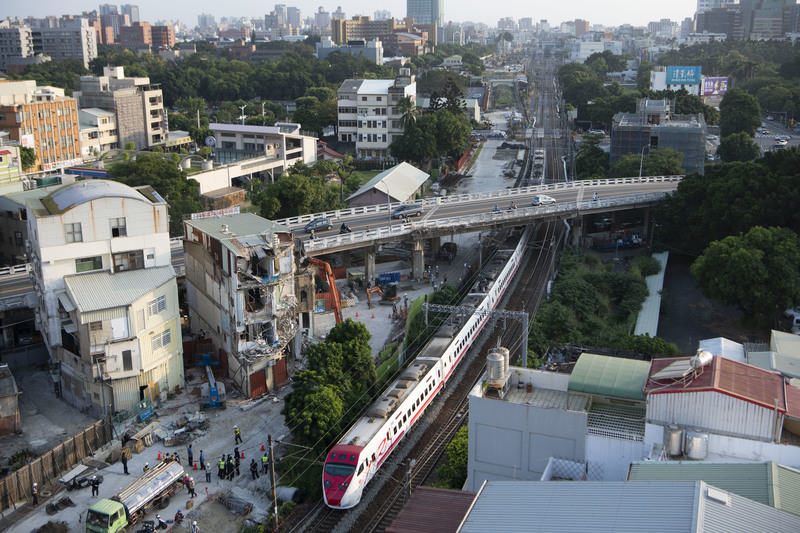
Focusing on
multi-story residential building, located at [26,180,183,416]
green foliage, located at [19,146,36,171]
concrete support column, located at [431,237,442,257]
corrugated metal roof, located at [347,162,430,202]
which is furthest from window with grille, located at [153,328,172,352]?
green foliage, located at [19,146,36,171]

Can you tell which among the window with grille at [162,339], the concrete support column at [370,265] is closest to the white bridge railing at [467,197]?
the concrete support column at [370,265]

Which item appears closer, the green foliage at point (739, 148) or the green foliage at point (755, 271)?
the green foliage at point (755, 271)

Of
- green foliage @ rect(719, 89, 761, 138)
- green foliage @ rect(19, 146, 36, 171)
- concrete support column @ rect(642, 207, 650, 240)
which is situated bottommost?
concrete support column @ rect(642, 207, 650, 240)

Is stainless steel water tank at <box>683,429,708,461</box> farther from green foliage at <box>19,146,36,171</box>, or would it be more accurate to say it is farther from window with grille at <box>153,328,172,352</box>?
green foliage at <box>19,146,36,171</box>

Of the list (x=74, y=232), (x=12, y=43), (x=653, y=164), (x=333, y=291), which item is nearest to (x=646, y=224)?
(x=653, y=164)

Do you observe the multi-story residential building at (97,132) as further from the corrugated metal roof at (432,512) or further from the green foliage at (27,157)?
the corrugated metal roof at (432,512)

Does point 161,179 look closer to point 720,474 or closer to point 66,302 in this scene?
point 66,302

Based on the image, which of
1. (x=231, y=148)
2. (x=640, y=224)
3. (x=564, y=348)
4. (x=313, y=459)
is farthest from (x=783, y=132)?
(x=313, y=459)
